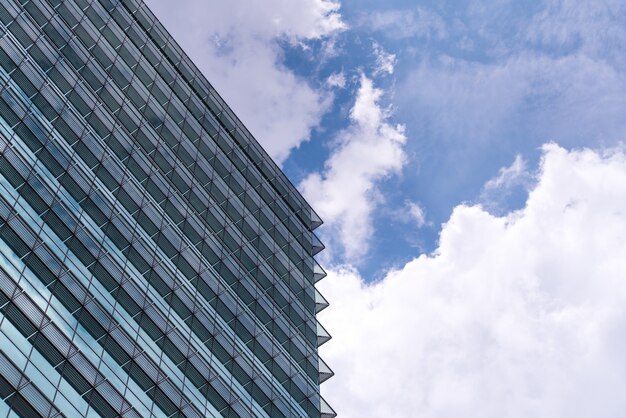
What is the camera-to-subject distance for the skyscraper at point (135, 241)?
3581cm

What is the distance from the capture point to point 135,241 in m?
45.9

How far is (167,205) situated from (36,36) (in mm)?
12940

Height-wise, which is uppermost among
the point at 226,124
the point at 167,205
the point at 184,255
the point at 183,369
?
the point at 226,124

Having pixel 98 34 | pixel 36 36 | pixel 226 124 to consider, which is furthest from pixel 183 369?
pixel 226 124

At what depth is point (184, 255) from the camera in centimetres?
5069

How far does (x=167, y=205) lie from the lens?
171 ft

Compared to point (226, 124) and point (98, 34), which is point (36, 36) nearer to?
point (98, 34)

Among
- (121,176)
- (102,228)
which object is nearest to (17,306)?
(102,228)

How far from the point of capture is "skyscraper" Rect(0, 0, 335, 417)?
35.8 m

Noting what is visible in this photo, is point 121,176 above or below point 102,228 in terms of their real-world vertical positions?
above

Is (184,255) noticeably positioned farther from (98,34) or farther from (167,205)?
(98,34)

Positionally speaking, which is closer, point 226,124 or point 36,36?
point 36,36

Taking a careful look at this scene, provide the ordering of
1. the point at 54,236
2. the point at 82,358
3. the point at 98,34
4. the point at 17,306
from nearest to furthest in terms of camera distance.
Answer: the point at 17,306
the point at 82,358
the point at 54,236
the point at 98,34

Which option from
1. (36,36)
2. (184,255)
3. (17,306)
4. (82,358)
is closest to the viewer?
(17,306)
